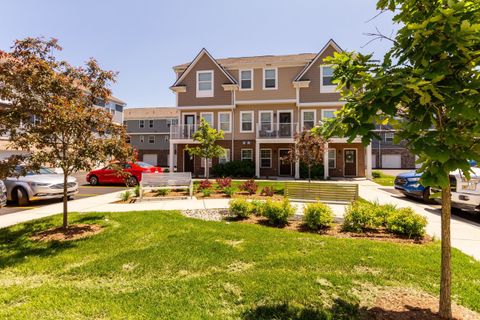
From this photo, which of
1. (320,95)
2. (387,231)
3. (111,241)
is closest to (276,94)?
(320,95)

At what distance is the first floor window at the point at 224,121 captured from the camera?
23906 mm

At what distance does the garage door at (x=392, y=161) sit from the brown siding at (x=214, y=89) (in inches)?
1208

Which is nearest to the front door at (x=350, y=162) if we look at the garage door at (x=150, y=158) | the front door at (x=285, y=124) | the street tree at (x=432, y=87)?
the front door at (x=285, y=124)

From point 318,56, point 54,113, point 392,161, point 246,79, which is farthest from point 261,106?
point 392,161

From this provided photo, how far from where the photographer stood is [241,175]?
22.4m

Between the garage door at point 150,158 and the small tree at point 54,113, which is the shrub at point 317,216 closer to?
the small tree at point 54,113

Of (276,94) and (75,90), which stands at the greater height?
(276,94)

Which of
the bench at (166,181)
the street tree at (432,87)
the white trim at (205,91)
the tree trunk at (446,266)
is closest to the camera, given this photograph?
the street tree at (432,87)

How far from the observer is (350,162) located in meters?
23.1

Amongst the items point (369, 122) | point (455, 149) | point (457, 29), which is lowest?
point (455, 149)

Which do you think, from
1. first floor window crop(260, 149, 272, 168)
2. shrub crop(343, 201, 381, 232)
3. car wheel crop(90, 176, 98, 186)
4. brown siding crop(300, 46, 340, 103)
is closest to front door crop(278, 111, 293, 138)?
brown siding crop(300, 46, 340, 103)

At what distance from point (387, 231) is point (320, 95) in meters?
17.8

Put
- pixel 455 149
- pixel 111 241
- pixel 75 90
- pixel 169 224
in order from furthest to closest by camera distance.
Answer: pixel 169 224, pixel 75 90, pixel 111 241, pixel 455 149

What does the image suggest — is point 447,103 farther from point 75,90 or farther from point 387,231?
point 75,90
